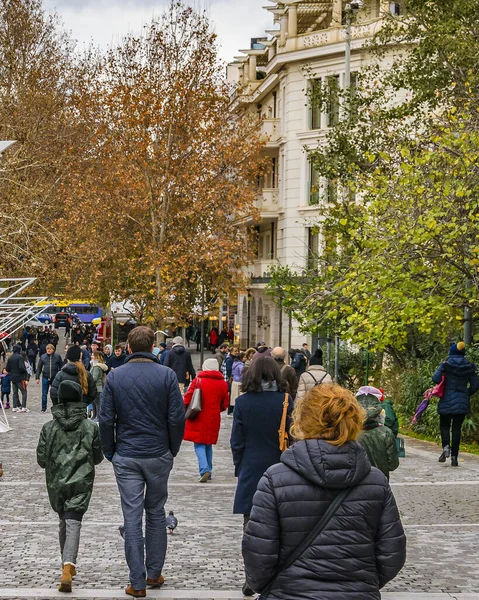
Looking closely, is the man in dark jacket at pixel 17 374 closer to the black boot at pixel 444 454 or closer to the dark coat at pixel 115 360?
the dark coat at pixel 115 360

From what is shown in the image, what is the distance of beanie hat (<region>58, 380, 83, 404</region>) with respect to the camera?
8461 millimetres

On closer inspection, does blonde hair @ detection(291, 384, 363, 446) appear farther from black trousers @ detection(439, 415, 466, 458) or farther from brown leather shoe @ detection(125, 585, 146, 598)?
black trousers @ detection(439, 415, 466, 458)

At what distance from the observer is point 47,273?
41500 mm

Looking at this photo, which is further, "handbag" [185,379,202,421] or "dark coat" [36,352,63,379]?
"dark coat" [36,352,63,379]

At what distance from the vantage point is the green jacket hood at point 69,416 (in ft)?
28.0

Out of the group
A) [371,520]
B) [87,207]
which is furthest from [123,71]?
[371,520]

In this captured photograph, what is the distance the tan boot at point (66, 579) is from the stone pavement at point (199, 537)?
76 millimetres

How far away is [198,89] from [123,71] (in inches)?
110

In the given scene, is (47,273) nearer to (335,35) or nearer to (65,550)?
(335,35)

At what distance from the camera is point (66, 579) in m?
8.15

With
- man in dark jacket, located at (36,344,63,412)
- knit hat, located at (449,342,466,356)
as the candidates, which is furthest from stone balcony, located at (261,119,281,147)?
knit hat, located at (449,342,466,356)

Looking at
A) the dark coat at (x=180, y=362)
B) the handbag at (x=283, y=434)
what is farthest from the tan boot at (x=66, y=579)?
the dark coat at (x=180, y=362)

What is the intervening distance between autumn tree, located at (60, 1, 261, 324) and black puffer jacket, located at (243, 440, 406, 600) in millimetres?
37077

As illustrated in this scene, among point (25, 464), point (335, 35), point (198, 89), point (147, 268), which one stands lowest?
point (25, 464)
